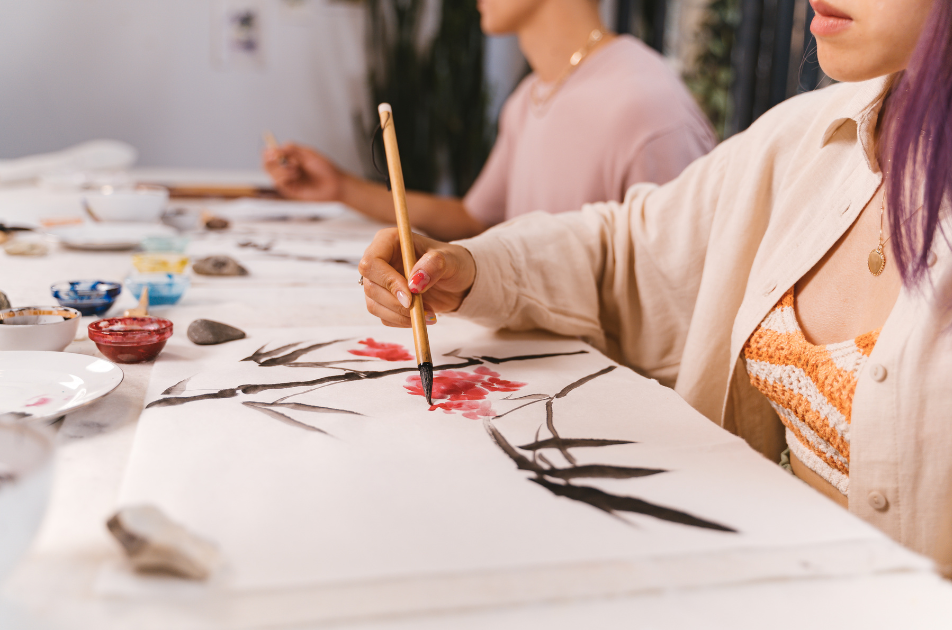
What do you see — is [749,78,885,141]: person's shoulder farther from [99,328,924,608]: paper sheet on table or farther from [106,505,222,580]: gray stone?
[106,505,222,580]: gray stone

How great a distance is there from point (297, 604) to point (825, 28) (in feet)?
2.06

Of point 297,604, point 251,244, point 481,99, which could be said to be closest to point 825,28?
point 297,604

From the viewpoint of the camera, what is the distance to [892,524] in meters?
0.61

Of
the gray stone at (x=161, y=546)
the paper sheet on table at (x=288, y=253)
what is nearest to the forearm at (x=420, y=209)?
the paper sheet on table at (x=288, y=253)

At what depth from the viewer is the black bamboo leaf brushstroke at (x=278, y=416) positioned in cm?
52

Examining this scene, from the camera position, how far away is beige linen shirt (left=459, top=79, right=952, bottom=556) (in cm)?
60

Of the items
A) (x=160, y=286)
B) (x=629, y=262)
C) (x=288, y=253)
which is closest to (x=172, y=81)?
(x=288, y=253)

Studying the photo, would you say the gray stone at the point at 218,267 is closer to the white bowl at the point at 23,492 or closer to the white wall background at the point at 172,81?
the white bowl at the point at 23,492

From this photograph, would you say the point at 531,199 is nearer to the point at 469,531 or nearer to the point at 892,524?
the point at 892,524

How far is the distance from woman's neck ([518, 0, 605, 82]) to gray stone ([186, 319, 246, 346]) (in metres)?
1.20

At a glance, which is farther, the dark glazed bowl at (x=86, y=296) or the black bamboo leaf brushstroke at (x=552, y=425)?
the dark glazed bowl at (x=86, y=296)

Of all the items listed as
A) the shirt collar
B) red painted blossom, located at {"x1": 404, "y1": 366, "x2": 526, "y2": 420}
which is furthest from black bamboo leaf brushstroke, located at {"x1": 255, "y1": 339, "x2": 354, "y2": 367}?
the shirt collar

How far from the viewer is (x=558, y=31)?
1670 millimetres

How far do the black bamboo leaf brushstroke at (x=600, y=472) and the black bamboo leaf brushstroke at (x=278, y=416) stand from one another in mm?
160
